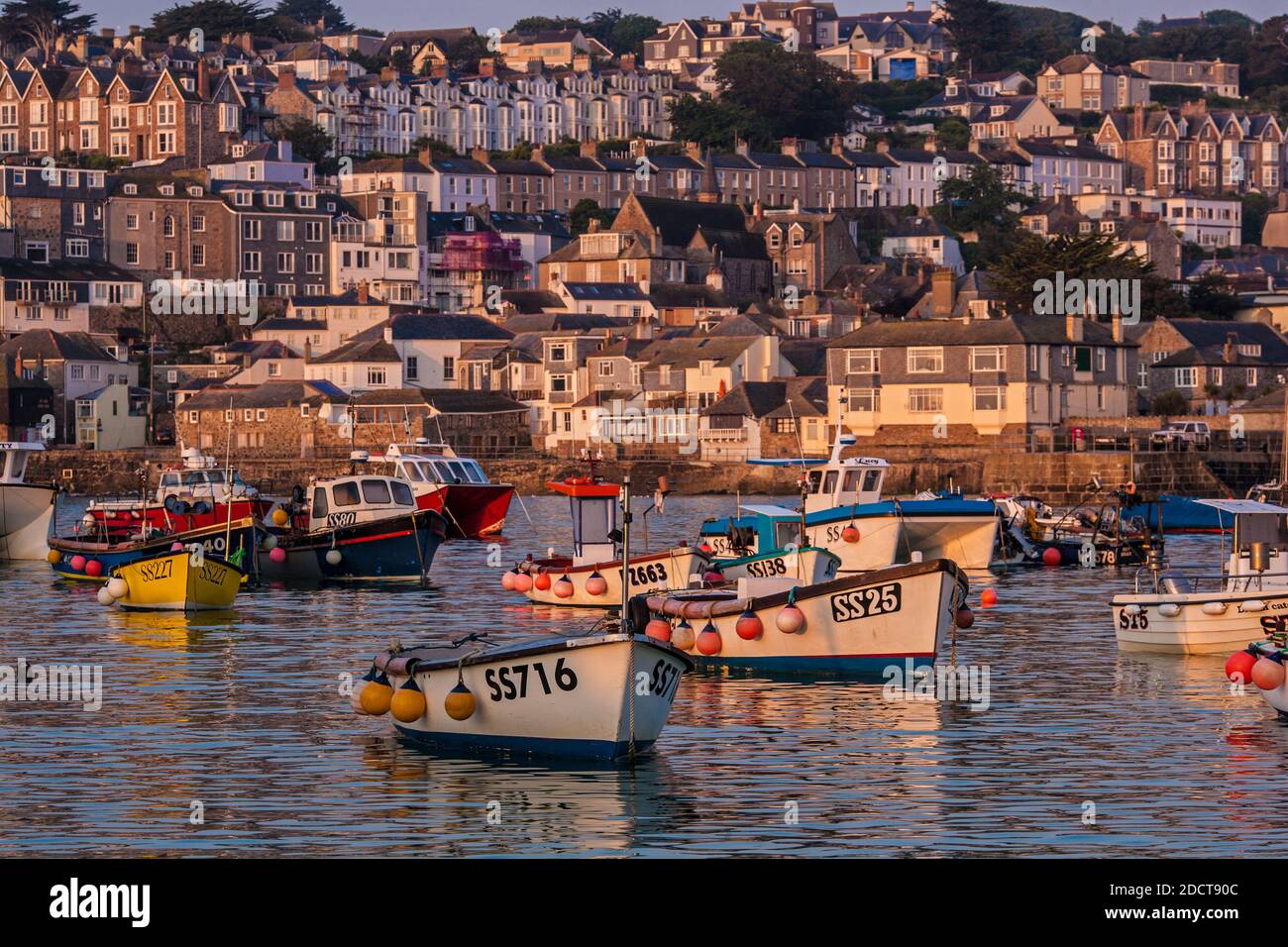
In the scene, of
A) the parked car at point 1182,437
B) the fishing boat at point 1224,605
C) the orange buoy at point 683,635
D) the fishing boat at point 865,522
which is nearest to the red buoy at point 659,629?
the orange buoy at point 683,635

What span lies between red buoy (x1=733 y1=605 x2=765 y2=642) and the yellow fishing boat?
1407 cm

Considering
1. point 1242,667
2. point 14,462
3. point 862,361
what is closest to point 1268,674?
point 1242,667

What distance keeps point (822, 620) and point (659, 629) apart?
2012mm

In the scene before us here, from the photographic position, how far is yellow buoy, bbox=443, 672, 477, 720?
80.5ft

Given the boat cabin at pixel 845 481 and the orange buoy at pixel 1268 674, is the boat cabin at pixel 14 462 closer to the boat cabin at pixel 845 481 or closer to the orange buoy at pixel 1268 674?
the boat cabin at pixel 845 481

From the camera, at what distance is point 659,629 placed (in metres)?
30.7

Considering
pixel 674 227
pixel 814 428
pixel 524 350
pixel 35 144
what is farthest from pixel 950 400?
pixel 35 144

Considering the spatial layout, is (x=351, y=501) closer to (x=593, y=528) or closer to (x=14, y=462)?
(x=593, y=528)

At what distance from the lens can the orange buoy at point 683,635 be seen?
103 ft

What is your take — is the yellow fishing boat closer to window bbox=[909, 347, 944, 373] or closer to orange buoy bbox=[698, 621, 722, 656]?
orange buoy bbox=[698, 621, 722, 656]

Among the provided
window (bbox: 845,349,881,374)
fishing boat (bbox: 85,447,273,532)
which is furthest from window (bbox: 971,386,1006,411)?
fishing boat (bbox: 85,447,273,532)

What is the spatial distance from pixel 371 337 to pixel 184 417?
1184cm
